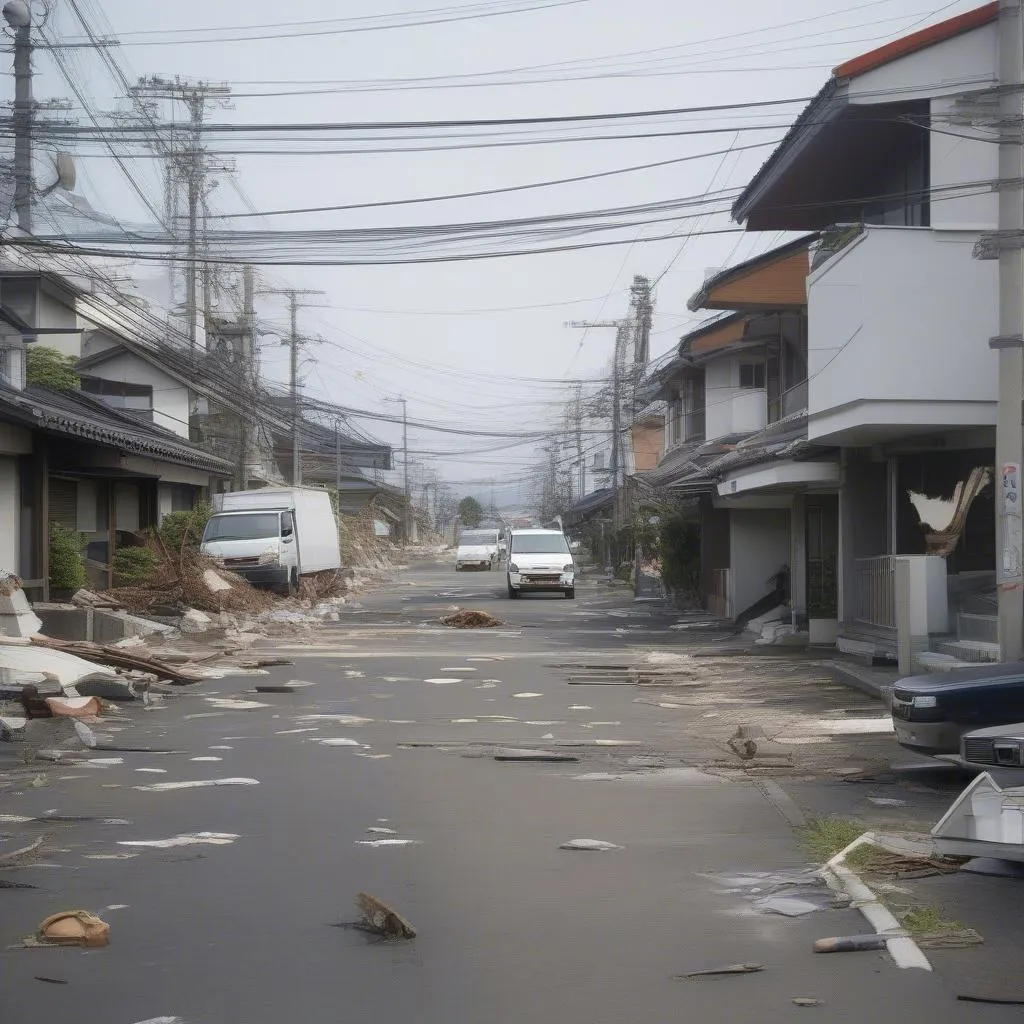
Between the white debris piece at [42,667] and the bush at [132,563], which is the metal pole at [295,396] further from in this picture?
the white debris piece at [42,667]

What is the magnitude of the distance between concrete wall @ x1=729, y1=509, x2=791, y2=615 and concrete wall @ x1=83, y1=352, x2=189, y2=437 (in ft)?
66.7

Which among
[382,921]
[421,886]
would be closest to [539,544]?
[421,886]

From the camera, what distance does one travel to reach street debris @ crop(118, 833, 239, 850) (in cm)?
869

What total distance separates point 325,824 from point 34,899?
2.45 m

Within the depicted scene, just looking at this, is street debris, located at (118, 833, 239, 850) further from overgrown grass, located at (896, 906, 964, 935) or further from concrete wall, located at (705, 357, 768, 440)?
concrete wall, located at (705, 357, 768, 440)

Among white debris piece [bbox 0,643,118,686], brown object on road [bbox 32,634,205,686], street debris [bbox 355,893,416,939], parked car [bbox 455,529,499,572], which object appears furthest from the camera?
parked car [bbox 455,529,499,572]

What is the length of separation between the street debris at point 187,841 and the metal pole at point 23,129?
12.3 meters

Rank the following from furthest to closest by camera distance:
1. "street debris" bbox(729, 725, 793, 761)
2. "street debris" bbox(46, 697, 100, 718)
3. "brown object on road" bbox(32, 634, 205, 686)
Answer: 1. "brown object on road" bbox(32, 634, 205, 686)
2. "street debris" bbox(46, 697, 100, 718)
3. "street debris" bbox(729, 725, 793, 761)

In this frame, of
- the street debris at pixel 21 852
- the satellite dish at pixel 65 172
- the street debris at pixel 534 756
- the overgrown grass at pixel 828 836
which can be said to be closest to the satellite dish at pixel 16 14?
the satellite dish at pixel 65 172

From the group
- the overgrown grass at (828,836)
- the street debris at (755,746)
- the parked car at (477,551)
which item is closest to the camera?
the overgrown grass at (828,836)

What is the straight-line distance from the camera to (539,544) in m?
46.5

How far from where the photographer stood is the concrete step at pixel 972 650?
15.2 m

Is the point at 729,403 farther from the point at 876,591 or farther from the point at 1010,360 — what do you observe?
the point at 1010,360

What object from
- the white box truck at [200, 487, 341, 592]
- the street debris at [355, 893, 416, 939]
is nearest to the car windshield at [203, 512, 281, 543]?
the white box truck at [200, 487, 341, 592]
